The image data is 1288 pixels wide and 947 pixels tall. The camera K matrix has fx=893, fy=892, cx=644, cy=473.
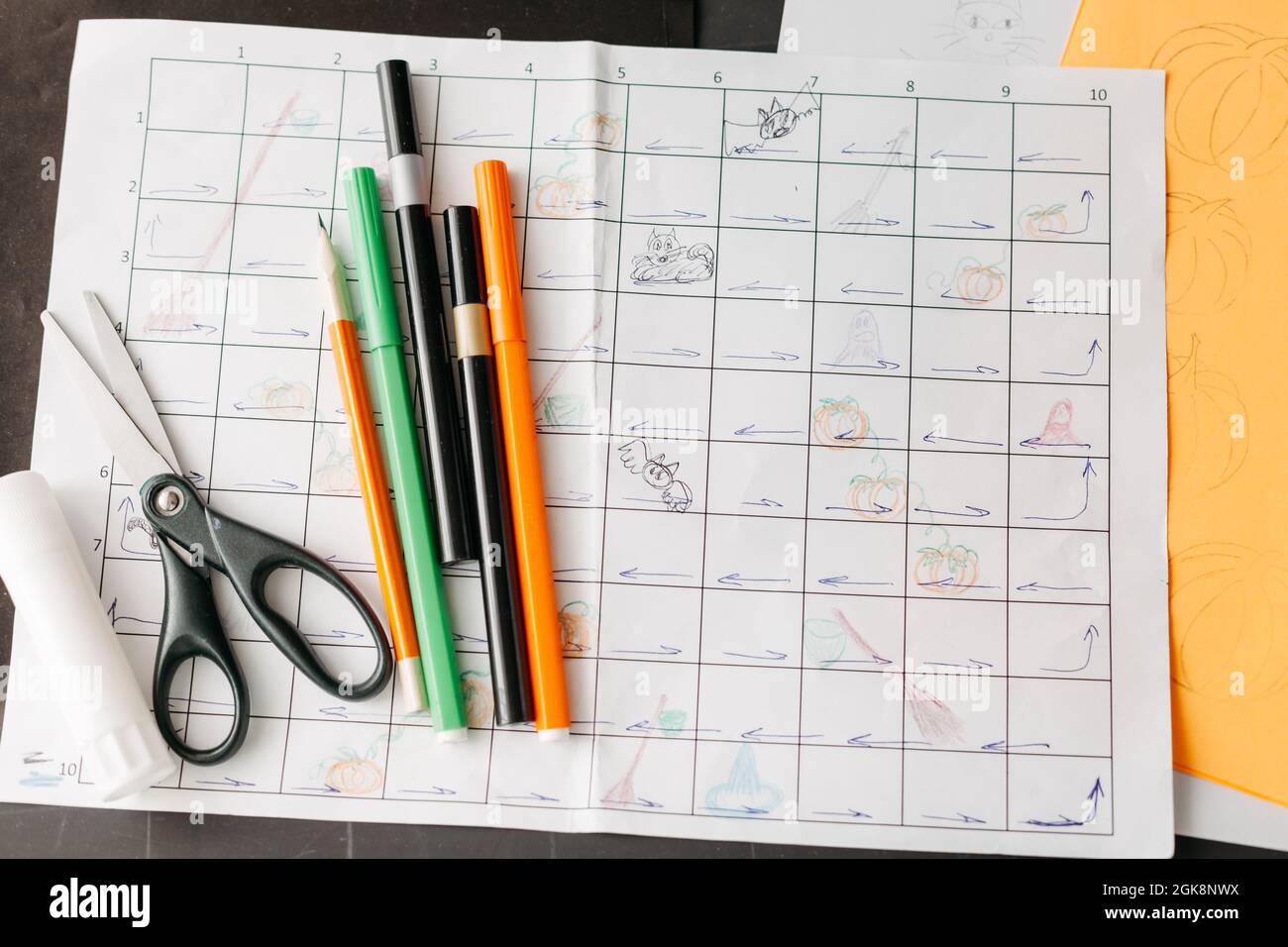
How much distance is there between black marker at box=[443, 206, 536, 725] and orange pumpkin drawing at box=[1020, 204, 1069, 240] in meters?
0.40

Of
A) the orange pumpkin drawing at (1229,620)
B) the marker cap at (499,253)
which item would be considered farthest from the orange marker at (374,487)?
the orange pumpkin drawing at (1229,620)

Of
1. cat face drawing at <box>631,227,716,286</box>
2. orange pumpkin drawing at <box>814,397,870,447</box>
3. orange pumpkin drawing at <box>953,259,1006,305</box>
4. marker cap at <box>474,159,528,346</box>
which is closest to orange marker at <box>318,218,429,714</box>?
marker cap at <box>474,159,528,346</box>

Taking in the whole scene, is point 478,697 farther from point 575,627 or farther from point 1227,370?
point 1227,370

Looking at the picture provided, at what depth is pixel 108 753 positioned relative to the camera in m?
0.58

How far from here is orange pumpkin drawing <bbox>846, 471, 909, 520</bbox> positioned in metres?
0.63

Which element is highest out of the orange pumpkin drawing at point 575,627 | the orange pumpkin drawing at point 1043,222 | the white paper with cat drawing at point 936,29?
the white paper with cat drawing at point 936,29

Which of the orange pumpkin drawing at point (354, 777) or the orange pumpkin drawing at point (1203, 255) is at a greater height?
the orange pumpkin drawing at point (1203, 255)

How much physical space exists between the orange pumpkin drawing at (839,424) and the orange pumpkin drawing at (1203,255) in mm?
245

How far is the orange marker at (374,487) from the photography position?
1.98 feet

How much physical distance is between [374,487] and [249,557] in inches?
3.7

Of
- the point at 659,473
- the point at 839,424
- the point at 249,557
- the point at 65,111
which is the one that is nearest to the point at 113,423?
the point at 249,557

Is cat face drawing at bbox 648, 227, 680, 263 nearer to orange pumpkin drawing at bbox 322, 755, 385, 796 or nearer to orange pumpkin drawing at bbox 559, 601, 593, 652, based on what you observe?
orange pumpkin drawing at bbox 559, 601, 593, 652

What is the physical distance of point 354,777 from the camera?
24.0 inches

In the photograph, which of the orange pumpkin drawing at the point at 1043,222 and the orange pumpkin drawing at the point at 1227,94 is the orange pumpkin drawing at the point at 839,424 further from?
the orange pumpkin drawing at the point at 1227,94
